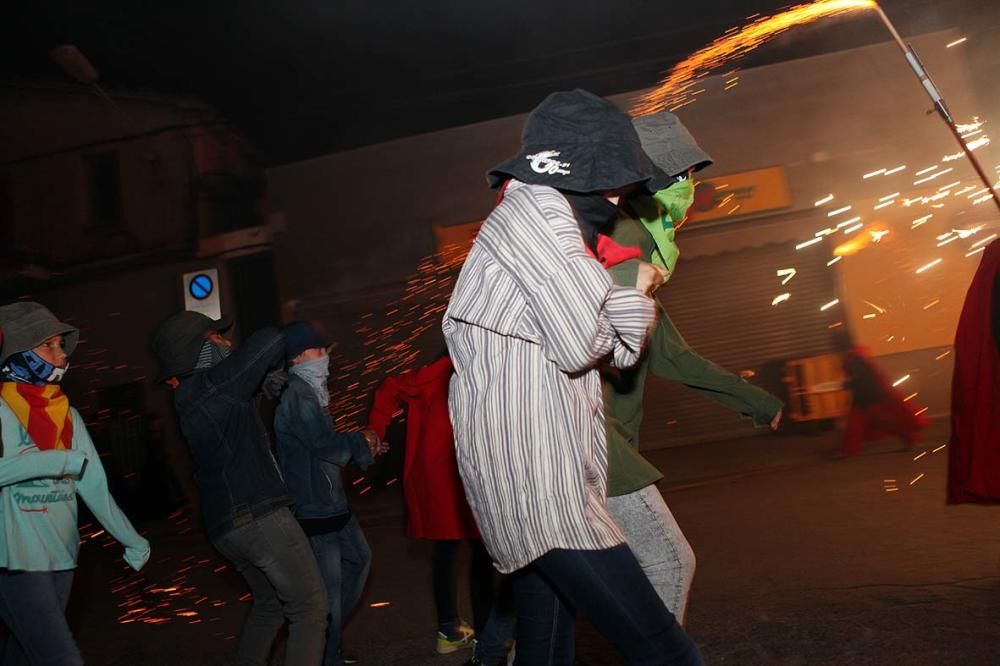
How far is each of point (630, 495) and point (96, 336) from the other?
58.0ft

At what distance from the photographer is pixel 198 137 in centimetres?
1823

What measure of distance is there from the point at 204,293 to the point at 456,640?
14.1 m

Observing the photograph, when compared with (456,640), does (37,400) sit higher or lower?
higher

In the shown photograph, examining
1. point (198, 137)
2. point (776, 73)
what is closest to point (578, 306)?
point (776, 73)

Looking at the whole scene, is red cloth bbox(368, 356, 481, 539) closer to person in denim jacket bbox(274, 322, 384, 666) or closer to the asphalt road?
person in denim jacket bbox(274, 322, 384, 666)

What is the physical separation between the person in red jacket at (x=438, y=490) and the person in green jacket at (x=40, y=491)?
1343mm

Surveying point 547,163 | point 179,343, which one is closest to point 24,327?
point 179,343

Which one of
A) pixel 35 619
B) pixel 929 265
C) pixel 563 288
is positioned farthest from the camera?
pixel 929 265

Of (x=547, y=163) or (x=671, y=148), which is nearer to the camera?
(x=547, y=163)

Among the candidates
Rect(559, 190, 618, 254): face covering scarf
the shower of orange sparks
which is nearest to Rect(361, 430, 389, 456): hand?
Rect(559, 190, 618, 254): face covering scarf

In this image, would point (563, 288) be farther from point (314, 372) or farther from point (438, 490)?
point (438, 490)

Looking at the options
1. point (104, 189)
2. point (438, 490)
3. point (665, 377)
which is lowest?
point (438, 490)

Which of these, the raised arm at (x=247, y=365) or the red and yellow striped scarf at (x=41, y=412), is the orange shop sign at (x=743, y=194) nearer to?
the raised arm at (x=247, y=365)

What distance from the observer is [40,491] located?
3.14m
